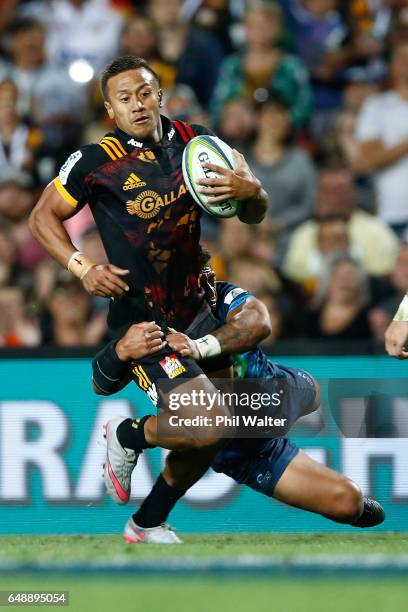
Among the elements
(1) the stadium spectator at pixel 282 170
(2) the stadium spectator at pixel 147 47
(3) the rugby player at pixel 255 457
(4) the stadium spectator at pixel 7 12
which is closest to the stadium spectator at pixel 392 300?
(1) the stadium spectator at pixel 282 170

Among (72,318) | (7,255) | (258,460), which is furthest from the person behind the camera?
(7,255)

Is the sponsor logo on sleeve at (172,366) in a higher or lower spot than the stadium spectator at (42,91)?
lower

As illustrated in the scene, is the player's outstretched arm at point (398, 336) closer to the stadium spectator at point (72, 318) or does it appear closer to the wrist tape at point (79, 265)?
the wrist tape at point (79, 265)

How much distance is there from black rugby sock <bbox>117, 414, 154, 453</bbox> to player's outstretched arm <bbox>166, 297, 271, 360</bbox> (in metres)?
0.57

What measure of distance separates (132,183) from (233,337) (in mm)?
986

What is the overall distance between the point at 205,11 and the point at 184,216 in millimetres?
4963

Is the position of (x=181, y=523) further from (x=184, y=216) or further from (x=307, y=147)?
(x=307, y=147)

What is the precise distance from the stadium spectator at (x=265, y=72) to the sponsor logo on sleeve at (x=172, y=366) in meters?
4.54

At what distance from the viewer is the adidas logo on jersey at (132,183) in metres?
6.39

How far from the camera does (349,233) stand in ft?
32.3

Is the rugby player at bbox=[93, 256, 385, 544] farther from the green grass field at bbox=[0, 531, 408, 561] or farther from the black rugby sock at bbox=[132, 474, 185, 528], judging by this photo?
the green grass field at bbox=[0, 531, 408, 561]

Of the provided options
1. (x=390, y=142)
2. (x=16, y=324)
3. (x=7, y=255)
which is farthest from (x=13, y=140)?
(x=390, y=142)

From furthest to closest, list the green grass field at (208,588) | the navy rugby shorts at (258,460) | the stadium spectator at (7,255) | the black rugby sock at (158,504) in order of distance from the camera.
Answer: the stadium spectator at (7,255) < the black rugby sock at (158,504) < the navy rugby shorts at (258,460) < the green grass field at (208,588)

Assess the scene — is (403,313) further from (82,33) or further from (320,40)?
(82,33)
